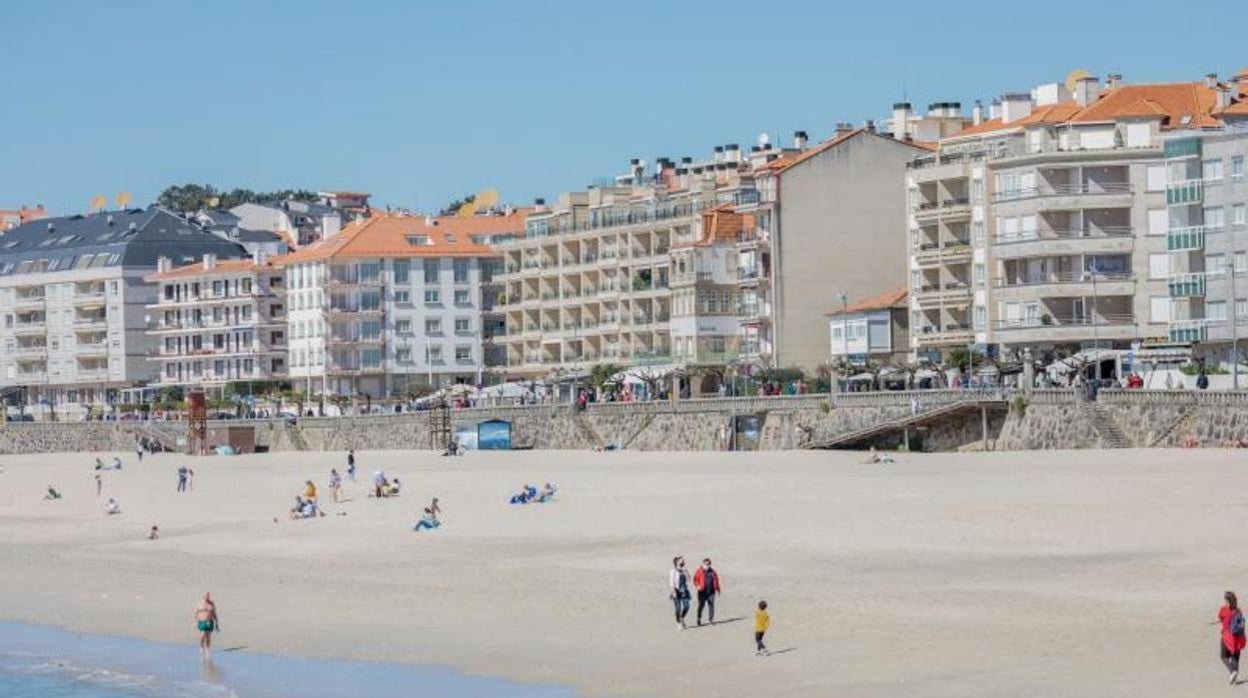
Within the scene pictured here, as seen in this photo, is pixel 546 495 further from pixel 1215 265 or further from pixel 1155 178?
pixel 1155 178

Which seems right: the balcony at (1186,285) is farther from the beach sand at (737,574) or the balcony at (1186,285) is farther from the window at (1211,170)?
the beach sand at (737,574)

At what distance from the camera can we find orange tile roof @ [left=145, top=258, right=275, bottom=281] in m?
140

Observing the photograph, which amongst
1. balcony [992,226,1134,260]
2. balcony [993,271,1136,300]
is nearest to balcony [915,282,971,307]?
balcony [993,271,1136,300]

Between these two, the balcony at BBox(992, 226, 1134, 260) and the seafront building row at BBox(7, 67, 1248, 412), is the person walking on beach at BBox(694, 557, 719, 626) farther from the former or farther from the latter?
the balcony at BBox(992, 226, 1134, 260)

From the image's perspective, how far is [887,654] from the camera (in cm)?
3188

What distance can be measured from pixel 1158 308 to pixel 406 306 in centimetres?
5778

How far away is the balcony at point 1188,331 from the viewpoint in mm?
73688

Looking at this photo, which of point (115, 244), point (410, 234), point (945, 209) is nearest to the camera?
point (945, 209)

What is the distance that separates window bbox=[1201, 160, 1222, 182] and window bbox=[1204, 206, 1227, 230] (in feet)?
2.99

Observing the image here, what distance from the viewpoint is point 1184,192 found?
245ft

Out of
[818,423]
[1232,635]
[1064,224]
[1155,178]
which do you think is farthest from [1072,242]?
[1232,635]

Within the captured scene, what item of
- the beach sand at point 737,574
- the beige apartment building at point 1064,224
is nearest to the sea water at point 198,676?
the beach sand at point 737,574

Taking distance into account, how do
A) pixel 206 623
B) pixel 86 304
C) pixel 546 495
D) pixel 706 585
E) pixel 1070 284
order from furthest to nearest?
Answer: pixel 86 304, pixel 1070 284, pixel 546 495, pixel 206 623, pixel 706 585

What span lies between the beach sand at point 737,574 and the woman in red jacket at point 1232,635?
1.22ft
